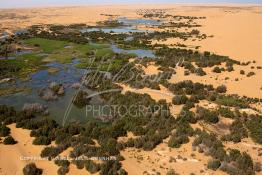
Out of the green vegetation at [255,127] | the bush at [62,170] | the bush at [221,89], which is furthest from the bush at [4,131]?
the bush at [221,89]

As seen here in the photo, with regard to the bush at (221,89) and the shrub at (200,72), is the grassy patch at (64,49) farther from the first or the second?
the bush at (221,89)

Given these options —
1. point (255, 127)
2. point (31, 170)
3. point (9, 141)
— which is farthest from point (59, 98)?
point (255, 127)

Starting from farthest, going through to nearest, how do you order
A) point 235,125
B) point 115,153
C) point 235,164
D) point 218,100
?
point 218,100, point 235,125, point 115,153, point 235,164

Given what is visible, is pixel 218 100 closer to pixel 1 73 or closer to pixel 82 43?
pixel 1 73

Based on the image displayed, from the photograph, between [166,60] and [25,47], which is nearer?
[166,60]

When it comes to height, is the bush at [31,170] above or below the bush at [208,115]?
below

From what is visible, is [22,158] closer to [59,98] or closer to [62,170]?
[62,170]

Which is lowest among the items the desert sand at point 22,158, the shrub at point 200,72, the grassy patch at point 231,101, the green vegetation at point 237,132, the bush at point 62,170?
the desert sand at point 22,158

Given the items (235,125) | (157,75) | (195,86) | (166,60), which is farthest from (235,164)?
(166,60)

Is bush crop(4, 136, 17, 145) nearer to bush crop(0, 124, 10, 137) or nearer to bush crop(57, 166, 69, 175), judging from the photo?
bush crop(0, 124, 10, 137)
